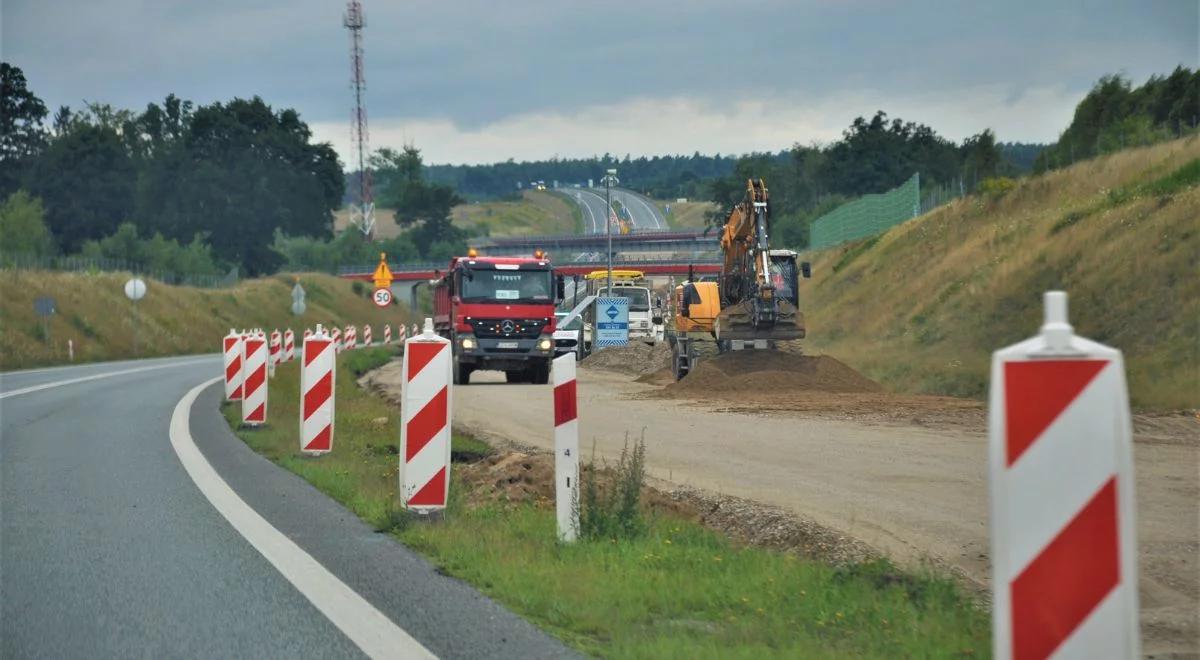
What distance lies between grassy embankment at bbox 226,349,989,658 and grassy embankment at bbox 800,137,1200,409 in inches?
695

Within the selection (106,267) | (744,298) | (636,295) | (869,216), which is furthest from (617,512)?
(106,267)

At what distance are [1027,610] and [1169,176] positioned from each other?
130ft

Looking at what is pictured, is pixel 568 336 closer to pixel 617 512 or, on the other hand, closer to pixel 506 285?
pixel 506 285

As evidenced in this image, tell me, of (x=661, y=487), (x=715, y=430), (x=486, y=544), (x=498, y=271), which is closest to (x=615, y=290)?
(x=498, y=271)

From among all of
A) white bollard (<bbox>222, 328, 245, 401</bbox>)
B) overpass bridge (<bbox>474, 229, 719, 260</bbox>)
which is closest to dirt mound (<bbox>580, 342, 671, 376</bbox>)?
white bollard (<bbox>222, 328, 245, 401</bbox>)

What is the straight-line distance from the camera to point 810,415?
25.9m

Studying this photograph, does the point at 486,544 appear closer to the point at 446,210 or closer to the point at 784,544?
the point at 784,544

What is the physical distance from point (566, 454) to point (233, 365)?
16.8 meters

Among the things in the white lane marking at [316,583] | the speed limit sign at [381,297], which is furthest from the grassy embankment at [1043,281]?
the white lane marking at [316,583]

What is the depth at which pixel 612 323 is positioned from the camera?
53312 mm

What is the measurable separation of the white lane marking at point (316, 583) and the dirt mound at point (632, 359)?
1330 inches

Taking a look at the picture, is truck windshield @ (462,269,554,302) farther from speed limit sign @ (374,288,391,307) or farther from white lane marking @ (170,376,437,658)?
speed limit sign @ (374,288,391,307)

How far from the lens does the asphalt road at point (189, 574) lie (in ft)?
23.2

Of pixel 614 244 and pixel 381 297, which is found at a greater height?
pixel 614 244
